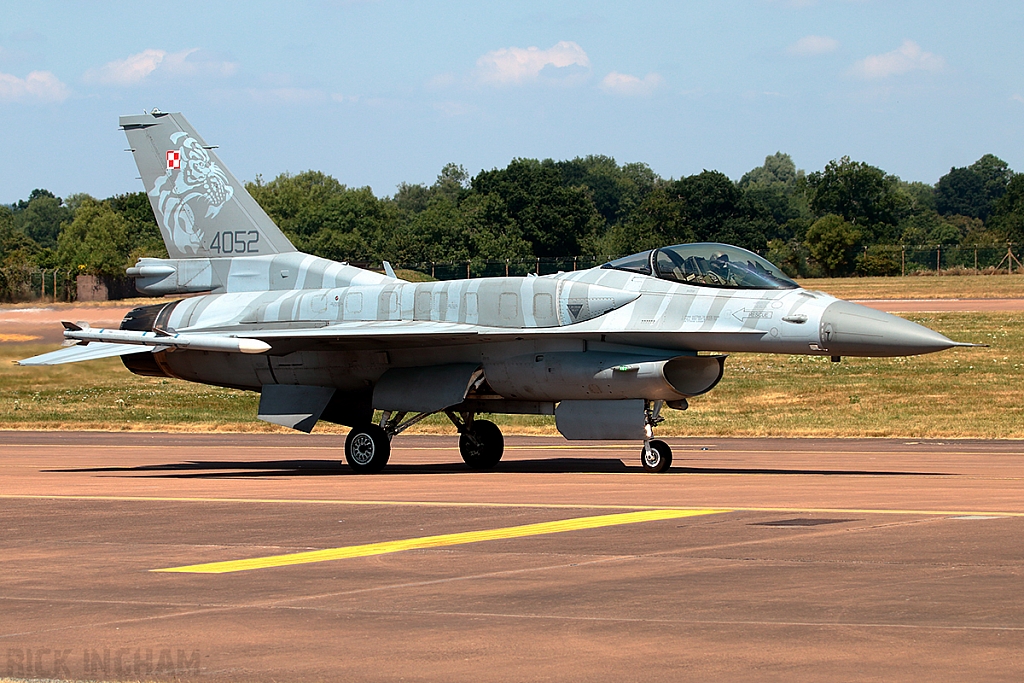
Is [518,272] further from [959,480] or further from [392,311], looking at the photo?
[959,480]

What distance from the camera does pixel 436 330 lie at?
19297 millimetres

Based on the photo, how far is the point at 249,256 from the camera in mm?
22625

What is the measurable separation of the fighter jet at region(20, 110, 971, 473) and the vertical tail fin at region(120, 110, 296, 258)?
0.08 ft

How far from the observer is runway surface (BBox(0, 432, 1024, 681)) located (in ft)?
23.0

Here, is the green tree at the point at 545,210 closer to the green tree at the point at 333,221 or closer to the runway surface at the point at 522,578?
the green tree at the point at 333,221

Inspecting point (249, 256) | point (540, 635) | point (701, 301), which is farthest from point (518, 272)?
point (540, 635)

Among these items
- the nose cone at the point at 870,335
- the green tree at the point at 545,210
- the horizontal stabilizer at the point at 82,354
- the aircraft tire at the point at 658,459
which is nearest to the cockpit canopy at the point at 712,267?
the nose cone at the point at 870,335

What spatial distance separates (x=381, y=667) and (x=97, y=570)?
4.08 metres

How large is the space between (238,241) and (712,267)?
8.48m

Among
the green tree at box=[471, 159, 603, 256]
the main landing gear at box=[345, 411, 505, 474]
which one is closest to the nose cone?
the main landing gear at box=[345, 411, 505, 474]

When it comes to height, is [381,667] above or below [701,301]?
below

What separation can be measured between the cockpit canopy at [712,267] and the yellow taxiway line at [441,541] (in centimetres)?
562

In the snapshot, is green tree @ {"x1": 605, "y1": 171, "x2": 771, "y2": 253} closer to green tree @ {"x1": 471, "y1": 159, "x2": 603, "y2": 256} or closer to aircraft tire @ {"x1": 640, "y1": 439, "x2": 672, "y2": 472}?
green tree @ {"x1": 471, "y1": 159, "x2": 603, "y2": 256}

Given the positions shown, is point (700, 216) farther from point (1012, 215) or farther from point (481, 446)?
point (481, 446)
